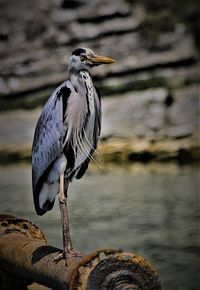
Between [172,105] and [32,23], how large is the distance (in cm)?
230

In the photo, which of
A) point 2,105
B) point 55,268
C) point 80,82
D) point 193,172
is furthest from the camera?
point 2,105

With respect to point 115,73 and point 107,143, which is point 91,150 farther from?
point 115,73

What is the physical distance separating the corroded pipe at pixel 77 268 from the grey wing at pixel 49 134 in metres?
0.25

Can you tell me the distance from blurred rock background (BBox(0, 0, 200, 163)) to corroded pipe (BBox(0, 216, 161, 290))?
741 centimetres

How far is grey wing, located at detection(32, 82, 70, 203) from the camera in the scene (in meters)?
2.85

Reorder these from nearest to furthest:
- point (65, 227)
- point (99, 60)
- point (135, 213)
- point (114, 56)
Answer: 1. point (65, 227)
2. point (99, 60)
3. point (135, 213)
4. point (114, 56)

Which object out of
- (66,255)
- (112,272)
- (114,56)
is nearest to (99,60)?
(66,255)

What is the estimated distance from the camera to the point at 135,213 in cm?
589

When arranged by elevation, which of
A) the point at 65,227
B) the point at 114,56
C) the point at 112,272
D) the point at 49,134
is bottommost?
the point at 112,272

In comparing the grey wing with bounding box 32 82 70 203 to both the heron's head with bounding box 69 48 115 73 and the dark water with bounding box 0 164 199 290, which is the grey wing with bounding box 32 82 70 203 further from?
the dark water with bounding box 0 164 199 290

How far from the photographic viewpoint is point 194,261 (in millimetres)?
4328

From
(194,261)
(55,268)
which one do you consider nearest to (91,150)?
(55,268)

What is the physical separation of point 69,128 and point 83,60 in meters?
0.25

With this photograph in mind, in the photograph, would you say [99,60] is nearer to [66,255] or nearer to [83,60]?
[83,60]
